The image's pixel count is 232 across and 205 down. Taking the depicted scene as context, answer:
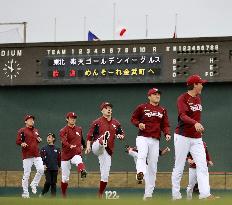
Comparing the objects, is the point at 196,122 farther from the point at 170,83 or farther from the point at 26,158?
the point at 170,83

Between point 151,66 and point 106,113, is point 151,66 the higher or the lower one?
the higher one

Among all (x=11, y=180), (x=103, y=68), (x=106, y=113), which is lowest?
(x=11, y=180)

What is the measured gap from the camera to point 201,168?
11.6 meters

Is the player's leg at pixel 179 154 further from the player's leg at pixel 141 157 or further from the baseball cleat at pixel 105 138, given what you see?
the baseball cleat at pixel 105 138

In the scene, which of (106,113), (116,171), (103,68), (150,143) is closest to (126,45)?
(103,68)

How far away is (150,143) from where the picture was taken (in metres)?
13.2

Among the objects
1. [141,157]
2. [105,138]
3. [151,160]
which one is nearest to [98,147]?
[105,138]

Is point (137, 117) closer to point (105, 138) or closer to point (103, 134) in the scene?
point (105, 138)

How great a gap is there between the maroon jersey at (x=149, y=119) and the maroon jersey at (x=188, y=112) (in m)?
1.36

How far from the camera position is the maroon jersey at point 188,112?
38.4 feet

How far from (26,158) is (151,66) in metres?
5.56

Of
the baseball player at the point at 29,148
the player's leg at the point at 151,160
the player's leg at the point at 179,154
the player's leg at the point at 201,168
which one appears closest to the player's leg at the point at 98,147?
the player's leg at the point at 151,160

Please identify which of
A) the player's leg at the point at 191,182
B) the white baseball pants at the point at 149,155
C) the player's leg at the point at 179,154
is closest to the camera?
the player's leg at the point at 179,154

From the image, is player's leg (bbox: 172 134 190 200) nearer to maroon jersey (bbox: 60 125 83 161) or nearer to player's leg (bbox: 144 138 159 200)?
player's leg (bbox: 144 138 159 200)
